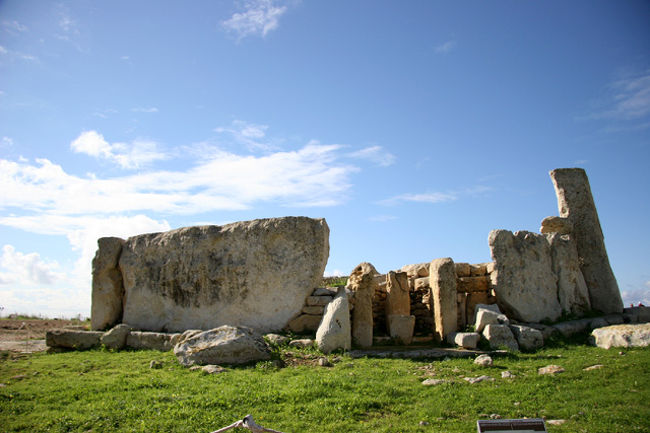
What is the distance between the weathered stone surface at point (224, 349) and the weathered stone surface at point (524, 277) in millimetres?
6620

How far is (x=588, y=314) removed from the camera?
1283 centimetres

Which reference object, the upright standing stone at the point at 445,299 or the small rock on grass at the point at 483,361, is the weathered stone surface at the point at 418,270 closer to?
the upright standing stone at the point at 445,299

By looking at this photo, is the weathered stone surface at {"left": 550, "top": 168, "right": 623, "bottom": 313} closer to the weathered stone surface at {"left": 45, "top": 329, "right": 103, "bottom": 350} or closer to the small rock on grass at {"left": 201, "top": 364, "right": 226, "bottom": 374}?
the small rock on grass at {"left": 201, "top": 364, "right": 226, "bottom": 374}

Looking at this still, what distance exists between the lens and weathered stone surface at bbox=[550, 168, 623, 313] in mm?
13328

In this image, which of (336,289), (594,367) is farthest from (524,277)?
(336,289)

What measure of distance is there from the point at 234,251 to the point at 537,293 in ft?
27.4

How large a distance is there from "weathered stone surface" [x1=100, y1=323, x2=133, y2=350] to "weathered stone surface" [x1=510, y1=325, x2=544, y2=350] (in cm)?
981

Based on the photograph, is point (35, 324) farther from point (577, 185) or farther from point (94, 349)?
point (577, 185)

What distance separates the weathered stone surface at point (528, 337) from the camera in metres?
10.3

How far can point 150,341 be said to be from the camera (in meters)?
11.5

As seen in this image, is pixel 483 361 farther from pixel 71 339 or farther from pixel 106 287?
pixel 106 287

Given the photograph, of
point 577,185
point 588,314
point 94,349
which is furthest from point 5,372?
point 577,185

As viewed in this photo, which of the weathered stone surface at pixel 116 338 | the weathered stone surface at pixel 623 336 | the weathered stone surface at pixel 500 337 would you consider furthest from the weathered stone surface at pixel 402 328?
the weathered stone surface at pixel 116 338

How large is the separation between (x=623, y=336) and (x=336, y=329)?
6234 mm
